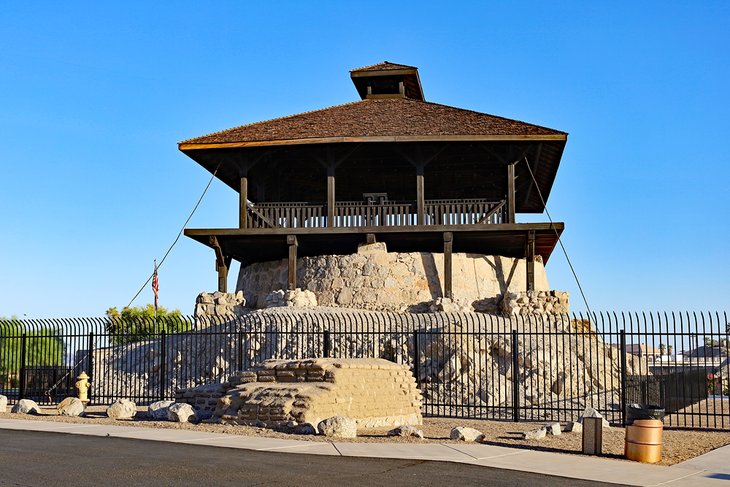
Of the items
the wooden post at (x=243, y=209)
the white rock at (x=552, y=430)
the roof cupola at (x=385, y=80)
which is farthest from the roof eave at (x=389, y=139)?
the white rock at (x=552, y=430)

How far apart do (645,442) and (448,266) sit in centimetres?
1483

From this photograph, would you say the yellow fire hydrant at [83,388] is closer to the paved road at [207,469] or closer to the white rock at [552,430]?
the paved road at [207,469]

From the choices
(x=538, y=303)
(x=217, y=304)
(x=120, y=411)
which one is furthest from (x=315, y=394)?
(x=217, y=304)

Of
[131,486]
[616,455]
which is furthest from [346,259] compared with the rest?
[131,486]

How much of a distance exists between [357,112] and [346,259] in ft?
19.5

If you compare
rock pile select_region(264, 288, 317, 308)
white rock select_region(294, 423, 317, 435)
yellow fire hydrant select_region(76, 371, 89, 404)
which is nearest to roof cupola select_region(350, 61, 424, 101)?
rock pile select_region(264, 288, 317, 308)

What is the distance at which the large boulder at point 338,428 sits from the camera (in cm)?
1305

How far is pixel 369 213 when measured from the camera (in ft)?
92.2

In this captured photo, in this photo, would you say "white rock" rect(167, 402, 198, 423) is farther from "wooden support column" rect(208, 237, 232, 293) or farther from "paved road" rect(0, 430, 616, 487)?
"wooden support column" rect(208, 237, 232, 293)

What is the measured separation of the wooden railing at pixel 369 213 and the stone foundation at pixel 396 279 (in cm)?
110

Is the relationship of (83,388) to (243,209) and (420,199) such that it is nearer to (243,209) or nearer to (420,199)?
(243,209)

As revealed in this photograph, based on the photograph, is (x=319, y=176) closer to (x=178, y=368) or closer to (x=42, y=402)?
(x=178, y=368)

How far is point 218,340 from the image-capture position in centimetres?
2430

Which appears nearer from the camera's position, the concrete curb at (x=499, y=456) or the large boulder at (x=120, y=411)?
the concrete curb at (x=499, y=456)
